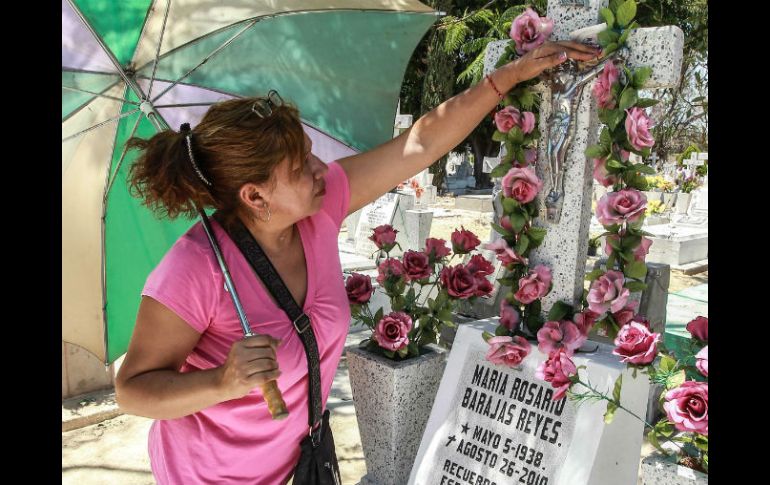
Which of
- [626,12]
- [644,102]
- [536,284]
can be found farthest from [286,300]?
[626,12]

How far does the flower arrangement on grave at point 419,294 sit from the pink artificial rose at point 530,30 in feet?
2.92

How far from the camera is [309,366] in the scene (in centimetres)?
180

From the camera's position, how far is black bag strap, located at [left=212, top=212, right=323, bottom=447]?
180cm

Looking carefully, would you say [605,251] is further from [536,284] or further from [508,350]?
[508,350]

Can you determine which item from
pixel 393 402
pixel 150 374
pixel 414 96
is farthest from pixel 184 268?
pixel 414 96

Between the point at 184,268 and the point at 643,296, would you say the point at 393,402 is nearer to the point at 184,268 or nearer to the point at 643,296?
the point at 184,268

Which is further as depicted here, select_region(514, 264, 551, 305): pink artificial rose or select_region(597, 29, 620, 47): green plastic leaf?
select_region(514, 264, 551, 305): pink artificial rose

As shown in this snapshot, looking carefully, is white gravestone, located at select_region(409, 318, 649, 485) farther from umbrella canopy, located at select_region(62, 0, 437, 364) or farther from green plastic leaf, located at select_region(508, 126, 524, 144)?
umbrella canopy, located at select_region(62, 0, 437, 364)

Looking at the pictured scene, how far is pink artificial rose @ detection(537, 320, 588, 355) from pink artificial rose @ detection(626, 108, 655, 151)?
27.2 inches

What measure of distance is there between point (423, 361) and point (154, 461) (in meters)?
1.19

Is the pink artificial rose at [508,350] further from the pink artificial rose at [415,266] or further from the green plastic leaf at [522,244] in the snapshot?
the pink artificial rose at [415,266]

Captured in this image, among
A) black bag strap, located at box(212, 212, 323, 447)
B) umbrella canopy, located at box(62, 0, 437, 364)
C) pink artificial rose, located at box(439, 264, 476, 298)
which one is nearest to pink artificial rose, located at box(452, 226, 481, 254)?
pink artificial rose, located at box(439, 264, 476, 298)

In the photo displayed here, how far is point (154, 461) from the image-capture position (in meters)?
1.92

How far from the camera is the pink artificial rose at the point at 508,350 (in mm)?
2295
